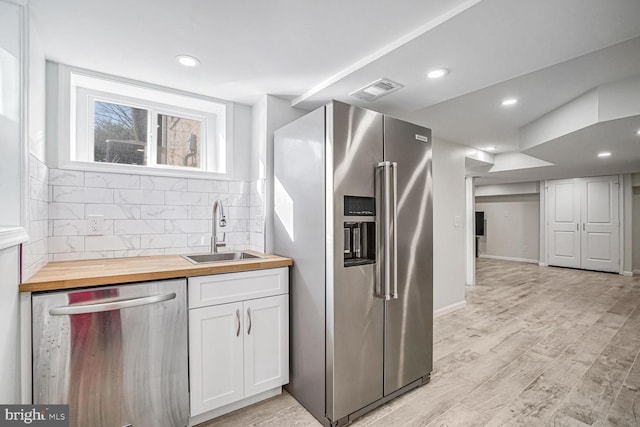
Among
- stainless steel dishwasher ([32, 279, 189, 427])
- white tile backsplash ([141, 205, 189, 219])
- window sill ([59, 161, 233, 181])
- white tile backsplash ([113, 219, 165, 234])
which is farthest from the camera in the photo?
white tile backsplash ([141, 205, 189, 219])

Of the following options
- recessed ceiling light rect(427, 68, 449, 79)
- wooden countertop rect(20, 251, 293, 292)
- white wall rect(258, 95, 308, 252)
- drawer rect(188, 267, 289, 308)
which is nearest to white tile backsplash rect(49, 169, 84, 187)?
wooden countertop rect(20, 251, 293, 292)

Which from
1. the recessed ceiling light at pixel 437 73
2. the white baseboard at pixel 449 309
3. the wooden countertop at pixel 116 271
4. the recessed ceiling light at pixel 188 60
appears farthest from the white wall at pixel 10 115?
the white baseboard at pixel 449 309

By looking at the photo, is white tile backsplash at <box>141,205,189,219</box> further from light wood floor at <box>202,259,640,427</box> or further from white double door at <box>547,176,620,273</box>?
white double door at <box>547,176,620,273</box>

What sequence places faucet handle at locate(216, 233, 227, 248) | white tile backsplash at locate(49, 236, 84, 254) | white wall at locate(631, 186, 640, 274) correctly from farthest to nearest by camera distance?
1. white wall at locate(631, 186, 640, 274)
2. faucet handle at locate(216, 233, 227, 248)
3. white tile backsplash at locate(49, 236, 84, 254)

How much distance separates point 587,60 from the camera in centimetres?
216

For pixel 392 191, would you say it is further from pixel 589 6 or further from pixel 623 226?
pixel 623 226

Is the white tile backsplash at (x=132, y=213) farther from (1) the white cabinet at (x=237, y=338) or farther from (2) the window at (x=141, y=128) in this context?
(1) the white cabinet at (x=237, y=338)

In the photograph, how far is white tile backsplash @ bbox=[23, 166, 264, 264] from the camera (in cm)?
193

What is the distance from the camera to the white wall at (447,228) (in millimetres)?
3879

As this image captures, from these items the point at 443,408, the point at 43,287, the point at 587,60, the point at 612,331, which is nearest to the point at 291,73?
the point at 43,287

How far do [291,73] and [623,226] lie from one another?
801 cm

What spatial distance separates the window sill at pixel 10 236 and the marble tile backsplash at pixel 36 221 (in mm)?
218

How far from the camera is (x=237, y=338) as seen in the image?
1865 mm

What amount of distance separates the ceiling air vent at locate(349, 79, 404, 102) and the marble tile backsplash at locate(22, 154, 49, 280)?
2074mm
